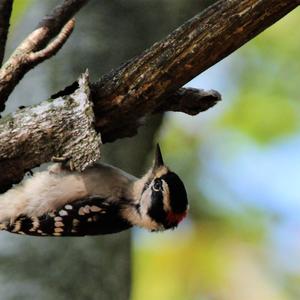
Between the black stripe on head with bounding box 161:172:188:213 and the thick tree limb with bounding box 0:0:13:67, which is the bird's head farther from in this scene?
the thick tree limb with bounding box 0:0:13:67

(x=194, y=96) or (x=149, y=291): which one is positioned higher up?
(x=194, y=96)

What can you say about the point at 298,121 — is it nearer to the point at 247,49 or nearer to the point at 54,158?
the point at 247,49

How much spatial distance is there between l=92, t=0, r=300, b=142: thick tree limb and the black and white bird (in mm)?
820

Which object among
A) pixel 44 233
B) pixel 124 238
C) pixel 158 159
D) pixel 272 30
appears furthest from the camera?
pixel 272 30

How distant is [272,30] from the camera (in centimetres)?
734

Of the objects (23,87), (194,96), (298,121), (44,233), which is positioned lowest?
(298,121)

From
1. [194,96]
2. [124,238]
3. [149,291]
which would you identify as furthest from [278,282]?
[194,96]

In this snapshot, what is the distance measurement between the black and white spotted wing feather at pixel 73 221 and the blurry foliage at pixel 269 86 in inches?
116

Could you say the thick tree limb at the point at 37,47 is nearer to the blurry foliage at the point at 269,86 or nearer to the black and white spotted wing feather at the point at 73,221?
the black and white spotted wing feather at the point at 73,221

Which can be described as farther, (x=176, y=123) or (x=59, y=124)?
(x=176, y=123)

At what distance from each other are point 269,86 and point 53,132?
417cm

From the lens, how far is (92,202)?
13.3 ft

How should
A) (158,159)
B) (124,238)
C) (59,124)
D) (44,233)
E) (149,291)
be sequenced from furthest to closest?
(149,291), (124,238), (158,159), (44,233), (59,124)

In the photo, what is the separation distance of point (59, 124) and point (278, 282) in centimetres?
422
